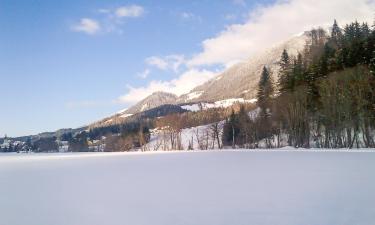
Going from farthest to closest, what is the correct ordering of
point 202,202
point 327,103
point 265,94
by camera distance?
1. point 265,94
2. point 327,103
3. point 202,202

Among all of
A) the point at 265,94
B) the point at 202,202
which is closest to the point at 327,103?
the point at 265,94

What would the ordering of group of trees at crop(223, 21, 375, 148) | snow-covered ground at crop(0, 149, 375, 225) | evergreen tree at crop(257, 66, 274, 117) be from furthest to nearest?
evergreen tree at crop(257, 66, 274, 117) < group of trees at crop(223, 21, 375, 148) < snow-covered ground at crop(0, 149, 375, 225)

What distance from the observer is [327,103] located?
56.7 m

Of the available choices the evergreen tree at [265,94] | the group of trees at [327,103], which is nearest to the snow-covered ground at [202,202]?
the group of trees at [327,103]

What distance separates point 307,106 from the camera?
2581 inches

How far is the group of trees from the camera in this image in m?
52.4

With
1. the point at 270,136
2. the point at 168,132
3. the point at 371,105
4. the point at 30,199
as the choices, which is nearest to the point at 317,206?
the point at 30,199

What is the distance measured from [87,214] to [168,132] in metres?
113

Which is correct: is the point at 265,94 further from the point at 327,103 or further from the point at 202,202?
the point at 202,202

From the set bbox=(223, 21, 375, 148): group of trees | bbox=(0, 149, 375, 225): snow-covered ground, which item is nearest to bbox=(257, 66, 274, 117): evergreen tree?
bbox=(223, 21, 375, 148): group of trees

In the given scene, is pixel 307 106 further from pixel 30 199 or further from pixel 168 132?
pixel 168 132

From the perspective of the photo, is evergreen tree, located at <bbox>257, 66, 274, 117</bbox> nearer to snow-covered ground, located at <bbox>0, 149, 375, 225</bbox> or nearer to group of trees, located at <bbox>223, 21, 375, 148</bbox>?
group of trees, located at <bbox>223, 21, 375, 148</bbox>

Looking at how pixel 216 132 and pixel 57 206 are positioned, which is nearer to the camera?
pixel 57 206

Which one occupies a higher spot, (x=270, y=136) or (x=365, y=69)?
(x=365, y=69)
